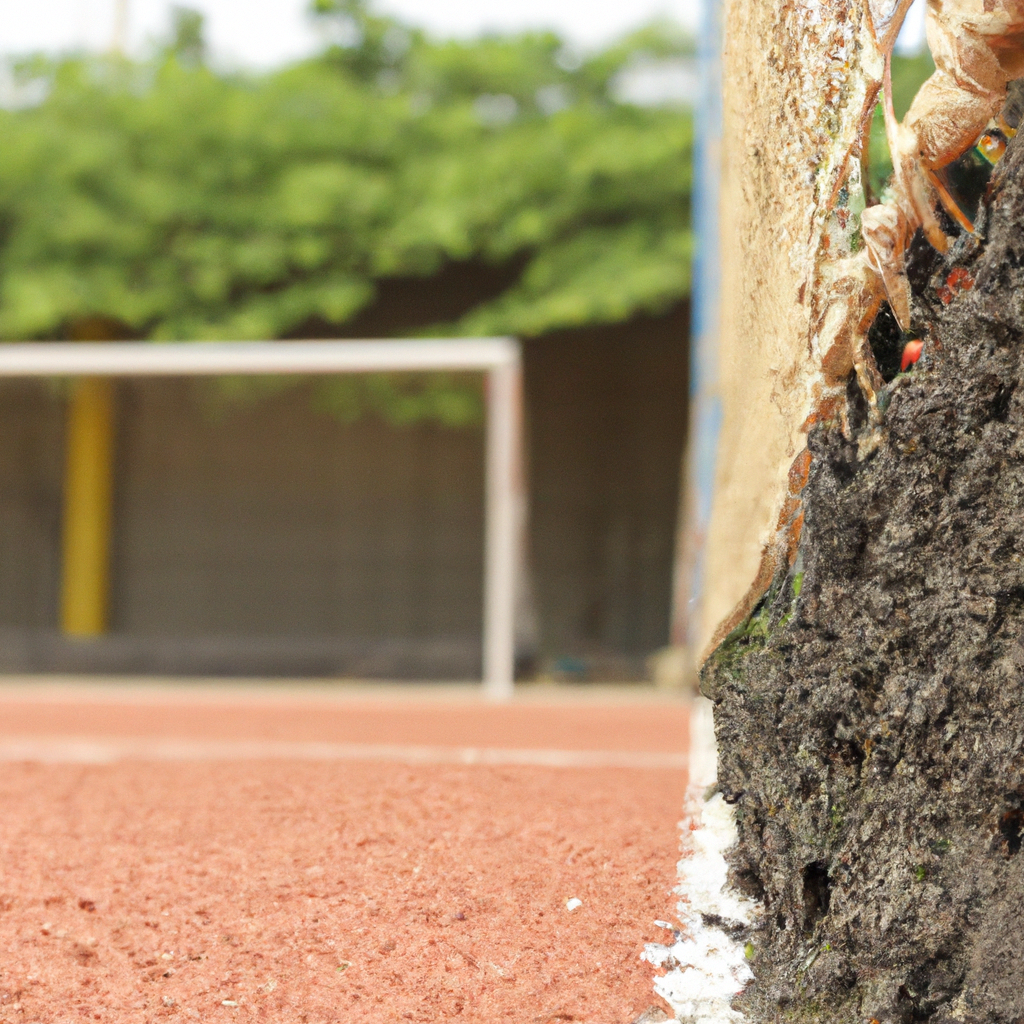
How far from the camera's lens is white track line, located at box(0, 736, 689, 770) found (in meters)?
3.42

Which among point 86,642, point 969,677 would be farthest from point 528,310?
point 969,677

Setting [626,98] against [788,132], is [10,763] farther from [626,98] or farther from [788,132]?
[626,98]

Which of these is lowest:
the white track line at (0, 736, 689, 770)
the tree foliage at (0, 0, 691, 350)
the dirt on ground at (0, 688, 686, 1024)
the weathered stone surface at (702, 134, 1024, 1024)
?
the white track line at (0, 736, 689, 770)

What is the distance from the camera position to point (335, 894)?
181 centimetres

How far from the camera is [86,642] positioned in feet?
29.2

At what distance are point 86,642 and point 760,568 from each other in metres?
8.27

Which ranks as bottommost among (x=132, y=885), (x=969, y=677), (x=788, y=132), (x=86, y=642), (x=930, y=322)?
(x=86, y=642)

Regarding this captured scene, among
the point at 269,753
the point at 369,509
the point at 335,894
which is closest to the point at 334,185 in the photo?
the point at 369,509

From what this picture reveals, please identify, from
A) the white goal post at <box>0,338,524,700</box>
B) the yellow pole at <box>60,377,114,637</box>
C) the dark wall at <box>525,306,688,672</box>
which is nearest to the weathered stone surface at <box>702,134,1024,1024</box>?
the white goal post at <box>0,338,524,700</box>

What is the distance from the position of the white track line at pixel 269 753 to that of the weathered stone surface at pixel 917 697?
5.86ft

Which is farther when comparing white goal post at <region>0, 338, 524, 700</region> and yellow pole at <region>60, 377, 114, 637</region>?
yellow pole at <region>60, 377, 114, 637</region>

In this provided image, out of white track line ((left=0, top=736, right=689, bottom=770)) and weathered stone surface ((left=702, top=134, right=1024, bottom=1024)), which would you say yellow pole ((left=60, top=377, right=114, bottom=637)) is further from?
weathered stone surface ((left=702, top=134, right=1024, bottom=1024))

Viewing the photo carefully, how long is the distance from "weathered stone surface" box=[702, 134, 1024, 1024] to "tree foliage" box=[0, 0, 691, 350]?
22.2 ft

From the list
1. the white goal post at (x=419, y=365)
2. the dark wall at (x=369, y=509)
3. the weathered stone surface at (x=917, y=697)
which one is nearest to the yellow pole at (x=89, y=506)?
the dark wall at (x=369, y=509)
